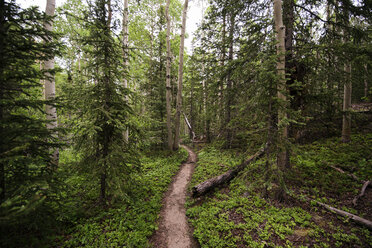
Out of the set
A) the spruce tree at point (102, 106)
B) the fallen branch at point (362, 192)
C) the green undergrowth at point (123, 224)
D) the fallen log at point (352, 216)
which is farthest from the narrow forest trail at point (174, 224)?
the fallen branch at point (362, 192)

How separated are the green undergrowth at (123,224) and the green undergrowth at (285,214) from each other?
5.10 feet

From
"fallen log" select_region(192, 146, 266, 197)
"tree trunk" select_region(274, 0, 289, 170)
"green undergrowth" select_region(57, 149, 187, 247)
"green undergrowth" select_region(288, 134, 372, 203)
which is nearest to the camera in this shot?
"green undergrowth" select_region(57, 149, 187, 247)

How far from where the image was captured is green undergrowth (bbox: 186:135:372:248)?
3891mm

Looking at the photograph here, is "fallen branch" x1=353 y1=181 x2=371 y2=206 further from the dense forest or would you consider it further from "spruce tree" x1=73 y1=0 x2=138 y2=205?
"spruce tree" x1=73 y1=0 x2=138 y2=205

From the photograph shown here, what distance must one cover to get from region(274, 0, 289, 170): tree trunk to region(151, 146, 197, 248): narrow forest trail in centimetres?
417

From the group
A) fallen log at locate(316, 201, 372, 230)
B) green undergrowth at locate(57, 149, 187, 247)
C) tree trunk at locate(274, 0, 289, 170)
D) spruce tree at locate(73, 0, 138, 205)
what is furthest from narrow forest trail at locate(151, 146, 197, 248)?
fallen log at locate(316, 201, 372, 230)

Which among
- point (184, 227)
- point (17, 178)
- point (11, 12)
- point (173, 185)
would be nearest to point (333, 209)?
point (184, 227)

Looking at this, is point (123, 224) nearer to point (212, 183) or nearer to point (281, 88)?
point (212, 183)

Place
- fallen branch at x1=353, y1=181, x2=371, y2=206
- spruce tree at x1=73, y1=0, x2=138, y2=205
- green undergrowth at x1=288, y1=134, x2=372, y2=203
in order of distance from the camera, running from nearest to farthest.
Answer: spruce tree at x1=73, y1=0, x2=138, y2=205
fallen branch at x1=353, y1=181, x2=371, y2=206
green undergrowth at x1=288, y1=134, x2=372, y2=203

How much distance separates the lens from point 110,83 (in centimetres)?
510

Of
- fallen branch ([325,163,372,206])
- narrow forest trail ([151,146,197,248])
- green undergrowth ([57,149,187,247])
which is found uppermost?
fallen branch ([325,163,372,206])

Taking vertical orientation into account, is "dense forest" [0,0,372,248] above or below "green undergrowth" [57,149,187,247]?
above

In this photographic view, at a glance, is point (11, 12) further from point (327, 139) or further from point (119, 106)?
point (327, 139)

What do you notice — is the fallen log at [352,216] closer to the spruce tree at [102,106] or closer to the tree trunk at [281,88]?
the tree trunk at [281,88]
